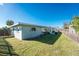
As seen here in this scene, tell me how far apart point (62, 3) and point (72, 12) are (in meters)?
0.28

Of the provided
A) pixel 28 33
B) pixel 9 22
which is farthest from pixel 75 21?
pixel 9 22

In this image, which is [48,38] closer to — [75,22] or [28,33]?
[28,33]

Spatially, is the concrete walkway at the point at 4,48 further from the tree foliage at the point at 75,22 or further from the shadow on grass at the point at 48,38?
the tree foliage at the point at 75,22

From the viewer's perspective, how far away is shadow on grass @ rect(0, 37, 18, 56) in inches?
252

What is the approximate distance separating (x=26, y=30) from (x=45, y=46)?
520mm

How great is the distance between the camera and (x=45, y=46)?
645 cm

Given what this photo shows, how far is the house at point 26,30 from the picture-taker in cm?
644

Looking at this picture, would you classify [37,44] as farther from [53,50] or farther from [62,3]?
[62,3]

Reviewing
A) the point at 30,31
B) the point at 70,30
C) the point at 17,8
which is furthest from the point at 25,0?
the point at 70,30

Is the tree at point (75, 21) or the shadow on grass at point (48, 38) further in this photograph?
the shadow on grass at point (48, 38)

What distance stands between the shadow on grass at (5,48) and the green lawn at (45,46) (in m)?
0.04

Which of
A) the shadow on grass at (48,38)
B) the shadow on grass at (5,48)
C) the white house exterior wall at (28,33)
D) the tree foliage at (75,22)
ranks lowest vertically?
the shadow on grass at (5,48)

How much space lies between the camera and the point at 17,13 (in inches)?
255

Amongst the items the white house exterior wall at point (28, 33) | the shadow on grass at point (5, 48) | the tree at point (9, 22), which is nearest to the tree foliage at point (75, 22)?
the white house exterior wall at point (28, 33)
